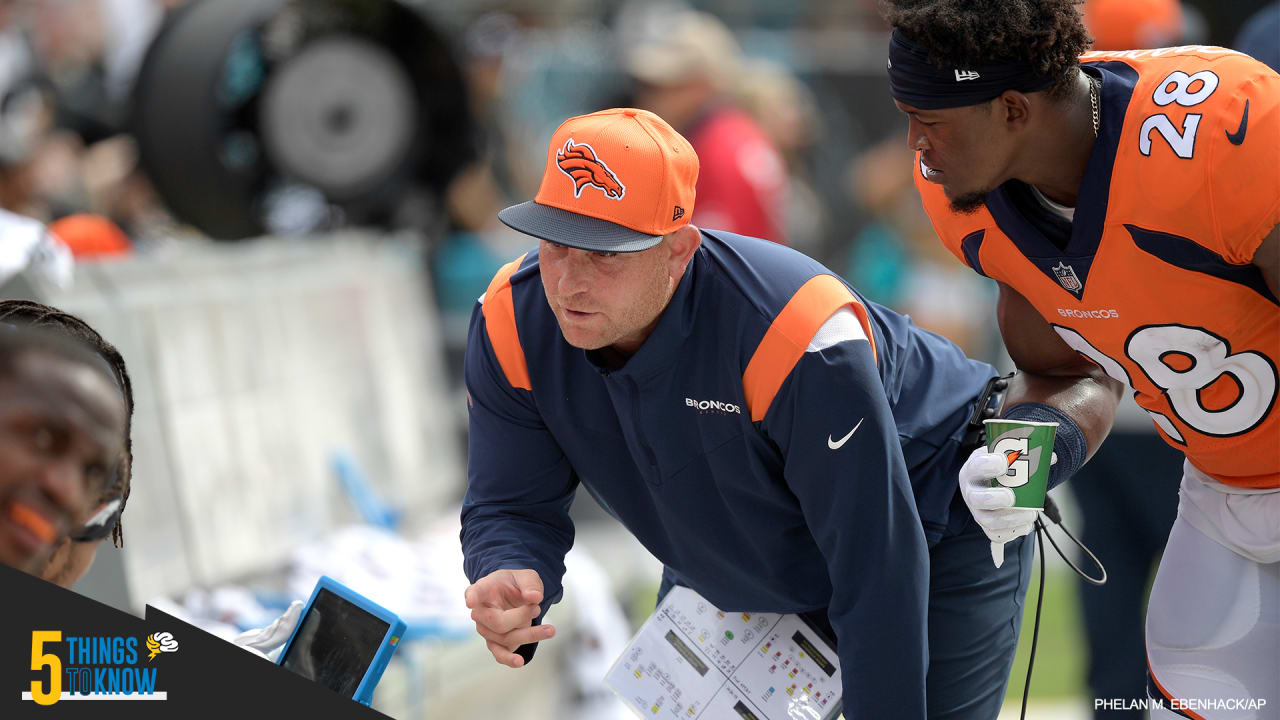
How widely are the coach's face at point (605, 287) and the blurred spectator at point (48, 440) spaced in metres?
0.97

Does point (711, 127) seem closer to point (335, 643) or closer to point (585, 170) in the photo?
point (585, 170)

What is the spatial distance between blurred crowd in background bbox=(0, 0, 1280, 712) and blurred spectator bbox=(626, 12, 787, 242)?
Answer: 0.4 inches

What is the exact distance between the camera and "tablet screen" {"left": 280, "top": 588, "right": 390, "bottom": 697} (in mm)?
2328

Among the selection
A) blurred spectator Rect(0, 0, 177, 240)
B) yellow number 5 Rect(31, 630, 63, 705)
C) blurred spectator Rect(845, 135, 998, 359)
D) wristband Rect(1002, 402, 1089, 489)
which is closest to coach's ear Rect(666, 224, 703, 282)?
wristband Rect(1002, 402, 1089, 489)

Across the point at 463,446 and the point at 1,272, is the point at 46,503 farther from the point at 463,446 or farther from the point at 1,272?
the point at 463,446

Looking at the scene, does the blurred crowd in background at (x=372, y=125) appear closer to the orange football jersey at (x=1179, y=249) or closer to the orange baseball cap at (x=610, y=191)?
the orange football jersey at (x=1179, y=249)

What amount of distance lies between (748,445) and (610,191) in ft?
1.84

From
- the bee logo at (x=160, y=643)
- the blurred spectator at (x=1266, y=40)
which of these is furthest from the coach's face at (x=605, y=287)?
the blurred spectator at (x=1266, y=40)

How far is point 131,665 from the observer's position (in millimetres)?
1881

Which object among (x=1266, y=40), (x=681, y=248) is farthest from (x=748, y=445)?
(x=1266, y=40)

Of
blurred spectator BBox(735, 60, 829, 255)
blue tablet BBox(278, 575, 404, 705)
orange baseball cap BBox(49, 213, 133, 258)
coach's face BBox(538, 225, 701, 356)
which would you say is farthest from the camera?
blurred spectator BBox(735, 60, 829, 255)

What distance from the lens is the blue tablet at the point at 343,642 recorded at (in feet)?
7.57

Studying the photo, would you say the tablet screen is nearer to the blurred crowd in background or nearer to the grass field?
the blurred crowd in background

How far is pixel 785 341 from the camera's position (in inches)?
98.8
